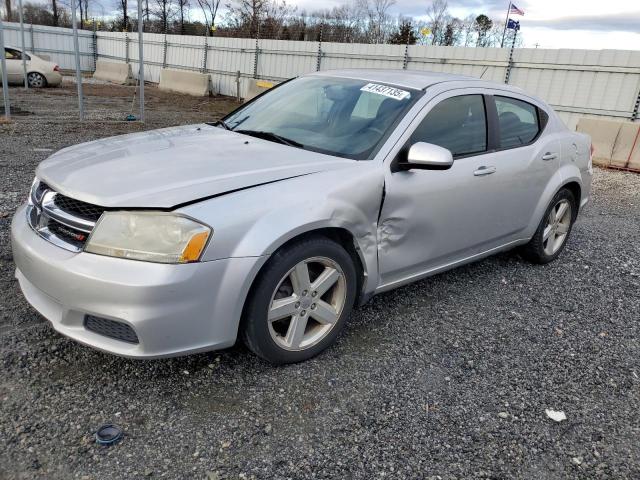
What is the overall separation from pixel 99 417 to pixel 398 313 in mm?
2074

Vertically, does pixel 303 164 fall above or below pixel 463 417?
above

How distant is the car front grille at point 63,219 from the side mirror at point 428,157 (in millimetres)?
1727

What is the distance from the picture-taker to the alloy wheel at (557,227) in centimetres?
479

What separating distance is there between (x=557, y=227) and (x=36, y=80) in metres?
18.7

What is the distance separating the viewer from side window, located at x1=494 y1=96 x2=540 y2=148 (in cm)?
410

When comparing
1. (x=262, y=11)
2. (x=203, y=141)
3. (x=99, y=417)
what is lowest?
(x=99, y=417)

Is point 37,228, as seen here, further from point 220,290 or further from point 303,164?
point 303,164

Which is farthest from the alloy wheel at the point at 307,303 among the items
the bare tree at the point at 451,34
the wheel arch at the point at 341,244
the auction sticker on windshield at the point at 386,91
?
the bare tree at the point at 451,34

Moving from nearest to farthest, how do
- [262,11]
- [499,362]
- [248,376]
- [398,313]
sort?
[248,376]
[499,362]
[398,313]
[262,11]

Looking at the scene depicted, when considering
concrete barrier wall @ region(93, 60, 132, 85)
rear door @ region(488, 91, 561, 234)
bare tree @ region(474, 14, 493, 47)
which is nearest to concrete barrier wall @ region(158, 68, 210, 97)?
concrete barrier wall @ region(93, 60, 132, 85)

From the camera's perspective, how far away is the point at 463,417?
269 centimetres

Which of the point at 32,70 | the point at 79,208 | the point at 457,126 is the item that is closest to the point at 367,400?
the point at 79,208

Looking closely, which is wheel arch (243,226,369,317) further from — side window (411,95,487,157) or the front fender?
side window (411,95,487,157)

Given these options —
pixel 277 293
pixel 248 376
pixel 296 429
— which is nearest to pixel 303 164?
pixel 277 293
